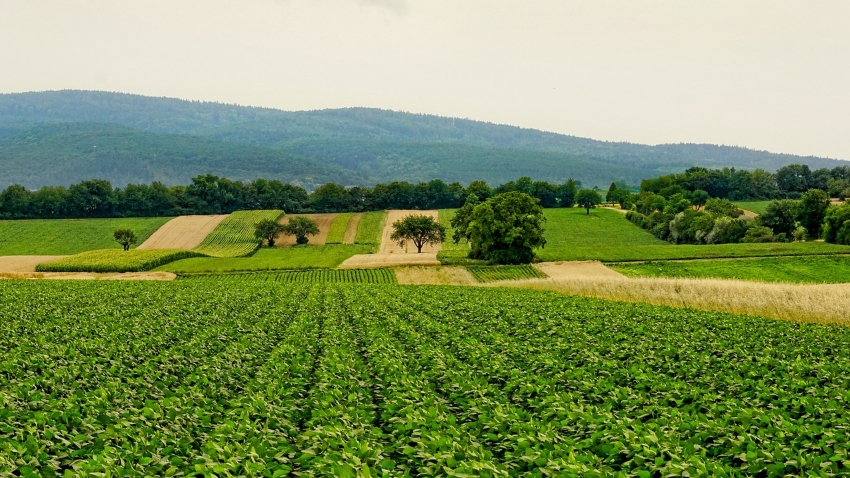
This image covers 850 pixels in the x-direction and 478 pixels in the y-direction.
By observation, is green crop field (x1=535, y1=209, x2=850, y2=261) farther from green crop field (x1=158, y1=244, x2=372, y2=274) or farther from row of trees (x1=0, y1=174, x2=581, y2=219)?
green crop field (x1=158, y1=244, x2=372, y2=274)

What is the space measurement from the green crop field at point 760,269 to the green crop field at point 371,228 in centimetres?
6348

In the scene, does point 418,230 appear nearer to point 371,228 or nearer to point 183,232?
point 371,228

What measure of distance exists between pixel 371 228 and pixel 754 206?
103 metres

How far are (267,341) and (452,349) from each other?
6.90m

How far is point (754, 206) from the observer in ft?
518

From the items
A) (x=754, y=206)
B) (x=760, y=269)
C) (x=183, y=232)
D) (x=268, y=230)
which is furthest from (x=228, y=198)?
(x=754, y=206)

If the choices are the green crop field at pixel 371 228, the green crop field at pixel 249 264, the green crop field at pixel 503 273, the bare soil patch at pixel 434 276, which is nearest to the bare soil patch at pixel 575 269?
the green crop field at pixel 503 273

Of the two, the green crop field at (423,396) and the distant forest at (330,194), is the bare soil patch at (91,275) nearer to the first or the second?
the green crop field at (423,396)

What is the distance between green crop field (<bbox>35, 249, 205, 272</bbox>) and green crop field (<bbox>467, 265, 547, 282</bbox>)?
47.0 m

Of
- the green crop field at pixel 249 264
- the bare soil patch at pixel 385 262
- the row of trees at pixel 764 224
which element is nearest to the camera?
the green crop field at pixel 249 264

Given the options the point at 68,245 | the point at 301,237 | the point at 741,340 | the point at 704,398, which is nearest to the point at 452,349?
the point at 704,398

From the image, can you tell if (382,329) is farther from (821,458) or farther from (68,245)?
(68,245)

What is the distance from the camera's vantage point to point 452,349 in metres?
19.6

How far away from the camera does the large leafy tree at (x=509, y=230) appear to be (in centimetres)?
8106
